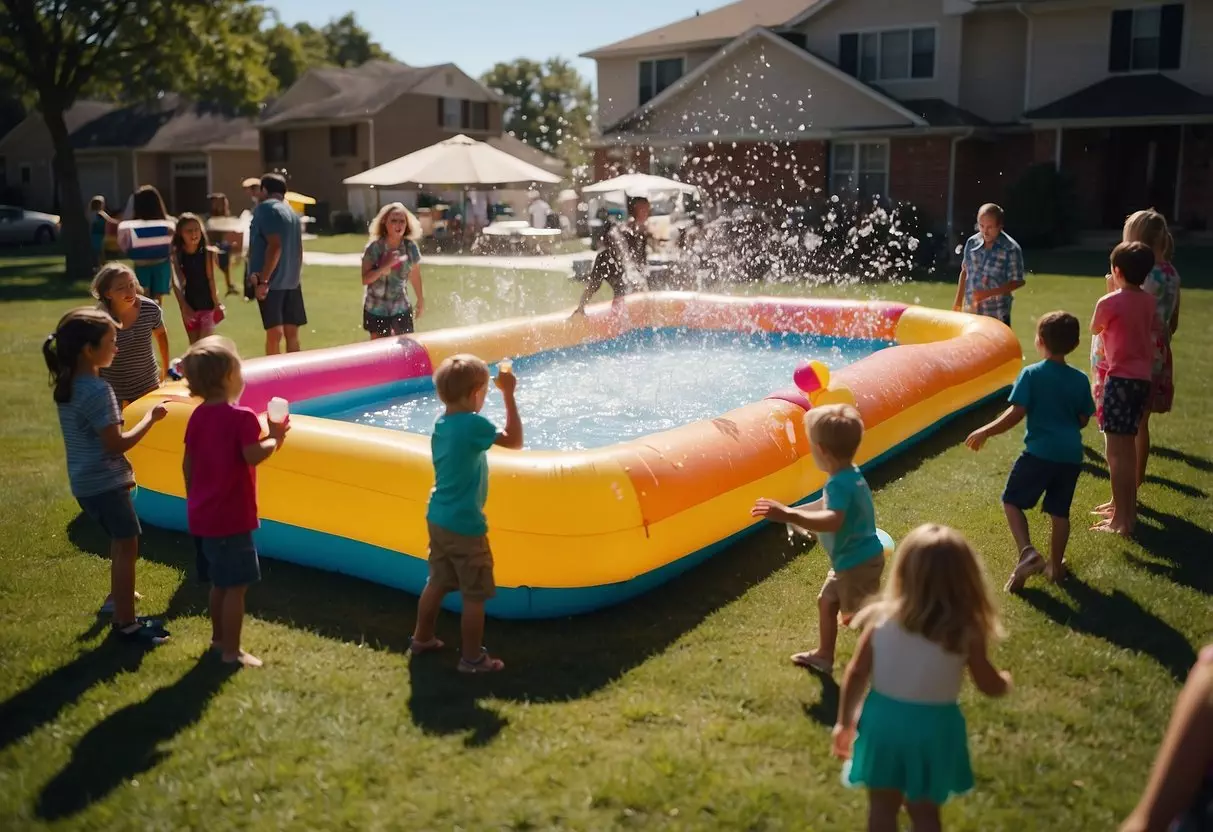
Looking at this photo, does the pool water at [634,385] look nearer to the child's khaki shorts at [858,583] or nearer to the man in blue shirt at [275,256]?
the man in blue shirt at [275,256]

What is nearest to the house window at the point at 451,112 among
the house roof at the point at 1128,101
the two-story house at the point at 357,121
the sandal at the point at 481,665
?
the two-story house at the point at 357,121

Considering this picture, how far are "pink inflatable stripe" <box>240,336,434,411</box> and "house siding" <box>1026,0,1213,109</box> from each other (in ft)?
68.8

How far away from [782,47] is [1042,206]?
7418 millimetres

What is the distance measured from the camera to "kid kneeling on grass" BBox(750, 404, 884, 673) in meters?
3.85

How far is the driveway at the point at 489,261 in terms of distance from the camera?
2414 centimetres

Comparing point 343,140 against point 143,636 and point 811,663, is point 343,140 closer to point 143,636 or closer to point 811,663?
point 143,636

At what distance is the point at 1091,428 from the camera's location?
327 inches

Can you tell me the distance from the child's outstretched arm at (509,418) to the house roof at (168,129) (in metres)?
44.7

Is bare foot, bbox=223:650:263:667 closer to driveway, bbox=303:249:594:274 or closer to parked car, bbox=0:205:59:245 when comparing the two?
driveway, bbox=303:249:594:274

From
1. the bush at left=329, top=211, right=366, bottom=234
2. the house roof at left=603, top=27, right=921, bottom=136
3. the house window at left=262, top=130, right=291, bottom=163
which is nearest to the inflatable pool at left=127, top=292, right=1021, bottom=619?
the house roof at left=603, top=27, right=921, bottom=136

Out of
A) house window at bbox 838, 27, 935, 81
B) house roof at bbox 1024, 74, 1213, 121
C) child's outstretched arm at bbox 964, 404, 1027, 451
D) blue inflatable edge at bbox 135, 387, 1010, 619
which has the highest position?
house window at bbox 838, 27, 935, 81

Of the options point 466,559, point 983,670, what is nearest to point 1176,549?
point 983,670

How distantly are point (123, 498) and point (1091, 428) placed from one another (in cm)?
Result: 674

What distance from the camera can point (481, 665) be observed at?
4.46 metres
